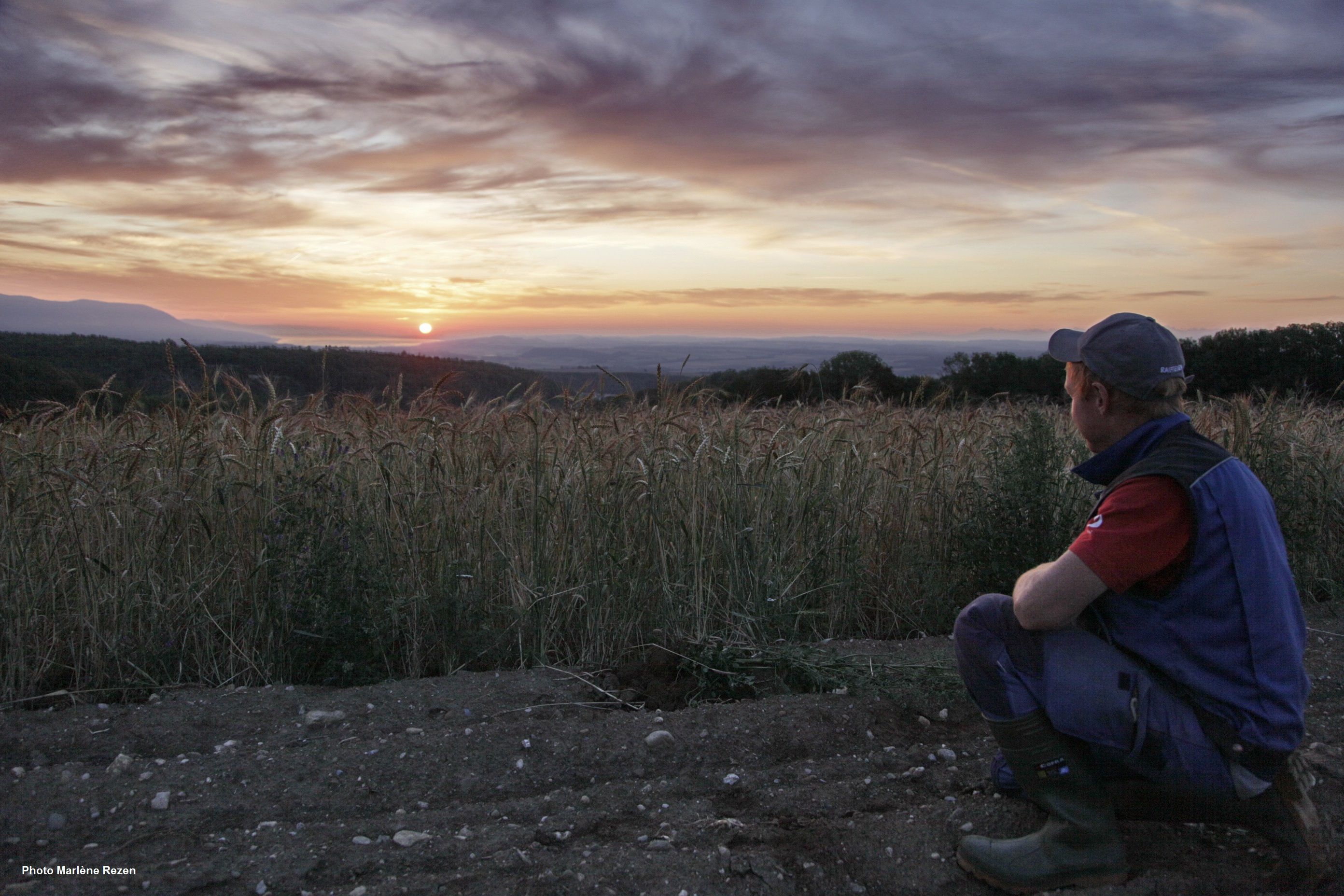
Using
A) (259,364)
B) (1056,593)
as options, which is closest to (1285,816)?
(1056,593)

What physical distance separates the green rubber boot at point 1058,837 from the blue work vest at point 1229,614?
1.38 ft

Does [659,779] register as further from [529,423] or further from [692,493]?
[529,423]

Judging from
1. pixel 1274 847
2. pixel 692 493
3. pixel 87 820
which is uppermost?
pixel 692 493

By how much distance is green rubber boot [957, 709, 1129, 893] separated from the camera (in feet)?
9.27

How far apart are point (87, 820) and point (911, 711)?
3424mm

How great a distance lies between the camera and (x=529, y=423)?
6.03m

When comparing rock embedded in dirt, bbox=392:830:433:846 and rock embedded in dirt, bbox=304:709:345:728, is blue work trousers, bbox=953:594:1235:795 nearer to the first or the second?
rock embedded in dirt, bbox=392:830:433:846

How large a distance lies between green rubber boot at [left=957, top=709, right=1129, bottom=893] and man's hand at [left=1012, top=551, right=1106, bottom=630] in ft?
1.33

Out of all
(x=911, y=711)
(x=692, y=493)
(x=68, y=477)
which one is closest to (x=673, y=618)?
(x=692, y=493)

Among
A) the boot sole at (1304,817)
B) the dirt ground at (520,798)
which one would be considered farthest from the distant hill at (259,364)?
the boot sole at (1304,817)

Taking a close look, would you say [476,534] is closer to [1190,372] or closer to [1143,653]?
[1143,653]

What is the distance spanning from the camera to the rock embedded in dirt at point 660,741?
3.80m

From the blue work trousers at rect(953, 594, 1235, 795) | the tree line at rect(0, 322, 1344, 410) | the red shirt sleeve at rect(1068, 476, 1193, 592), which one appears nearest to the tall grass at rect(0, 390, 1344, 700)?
the blue work trousers at rect(953, 594, 1235, 795)

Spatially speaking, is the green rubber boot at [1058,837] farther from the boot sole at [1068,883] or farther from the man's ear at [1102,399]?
the man's ear at [1102,399]
